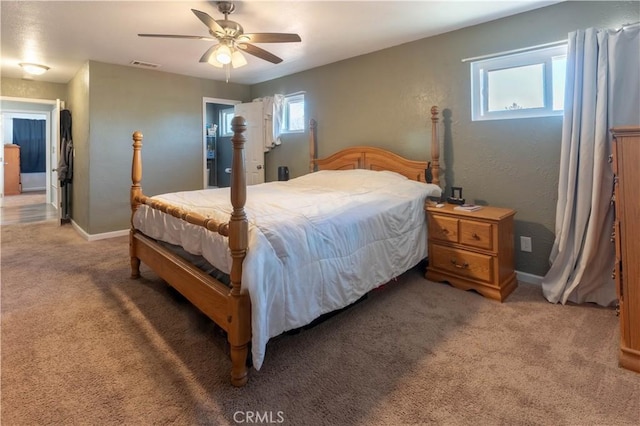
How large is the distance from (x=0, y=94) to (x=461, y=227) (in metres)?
6.72

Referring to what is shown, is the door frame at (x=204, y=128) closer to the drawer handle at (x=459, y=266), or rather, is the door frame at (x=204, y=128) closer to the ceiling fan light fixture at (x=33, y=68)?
the ceiling fan light fixture at (x=33, y=68)

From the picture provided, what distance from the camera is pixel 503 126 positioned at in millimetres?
3023

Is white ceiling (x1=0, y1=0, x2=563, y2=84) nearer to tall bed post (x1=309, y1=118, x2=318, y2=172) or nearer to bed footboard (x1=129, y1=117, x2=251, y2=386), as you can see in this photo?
tall bed post (x1=309, y1=118, x2=318, y2=172)

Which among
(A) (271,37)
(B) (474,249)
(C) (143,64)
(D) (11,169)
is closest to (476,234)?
(B) (474,249)

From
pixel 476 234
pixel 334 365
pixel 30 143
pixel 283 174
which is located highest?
pixel 30 143

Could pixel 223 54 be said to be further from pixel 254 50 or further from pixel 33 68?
pixel 33 68

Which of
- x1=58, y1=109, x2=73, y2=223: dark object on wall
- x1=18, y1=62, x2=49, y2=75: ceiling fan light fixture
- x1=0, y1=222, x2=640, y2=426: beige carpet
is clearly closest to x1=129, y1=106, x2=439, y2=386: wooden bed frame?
x1=0, y1=222, x2=640, y2=426: beige carpet

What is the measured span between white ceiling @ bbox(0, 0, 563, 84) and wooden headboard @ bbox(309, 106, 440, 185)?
33.6 inches

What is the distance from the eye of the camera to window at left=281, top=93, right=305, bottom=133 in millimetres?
5059

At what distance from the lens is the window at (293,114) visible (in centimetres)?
506

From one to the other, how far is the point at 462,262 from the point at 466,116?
4.70 feet

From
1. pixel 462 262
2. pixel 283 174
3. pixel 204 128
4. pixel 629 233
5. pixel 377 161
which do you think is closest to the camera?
pixel 629 233

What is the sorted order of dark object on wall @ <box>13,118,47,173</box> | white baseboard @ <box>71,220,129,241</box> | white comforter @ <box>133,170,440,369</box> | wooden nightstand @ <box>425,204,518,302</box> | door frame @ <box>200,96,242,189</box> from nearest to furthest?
white comforter @ <box>133,170,440,369</box> < wooden nightstand @ <box>425,204,518,302</box> < white baseboard @ <box>71,220,129,241</box> < door frame @ <box>200,96,242,189</box> < dark object on wall @ <box>13,118,47,173</box>

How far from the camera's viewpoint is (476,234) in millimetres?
2701
